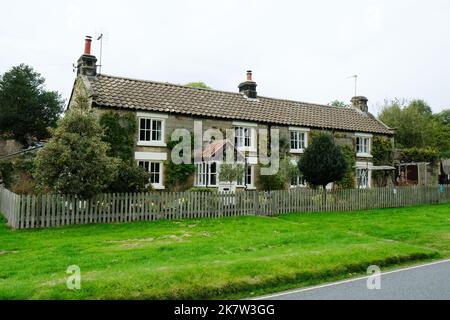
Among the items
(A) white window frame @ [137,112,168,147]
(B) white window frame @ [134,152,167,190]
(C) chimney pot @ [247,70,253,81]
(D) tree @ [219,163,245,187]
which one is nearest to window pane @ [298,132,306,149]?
(C) chimney pot @ [247,70,253,81]

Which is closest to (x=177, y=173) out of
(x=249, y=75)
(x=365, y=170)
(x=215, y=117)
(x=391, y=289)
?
(x=215, y=117)

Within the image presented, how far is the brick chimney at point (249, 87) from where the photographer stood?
31022 millimetres

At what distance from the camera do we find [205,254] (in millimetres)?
11422

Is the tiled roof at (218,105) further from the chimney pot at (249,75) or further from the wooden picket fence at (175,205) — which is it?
the wooden picket fence at (175,205)

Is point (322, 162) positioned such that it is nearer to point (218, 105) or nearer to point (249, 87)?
point (218, 105)

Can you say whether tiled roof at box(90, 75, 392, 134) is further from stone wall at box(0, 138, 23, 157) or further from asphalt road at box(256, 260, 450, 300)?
stone wall at box(0, 138, 23, 157)

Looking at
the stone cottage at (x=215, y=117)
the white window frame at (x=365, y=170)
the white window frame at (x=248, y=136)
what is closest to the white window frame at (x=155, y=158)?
the stone cottage at (x=215, y=117)

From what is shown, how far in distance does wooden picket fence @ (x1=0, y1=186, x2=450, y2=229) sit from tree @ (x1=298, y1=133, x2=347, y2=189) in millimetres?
960

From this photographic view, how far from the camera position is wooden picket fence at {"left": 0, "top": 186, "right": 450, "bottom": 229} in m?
16.8

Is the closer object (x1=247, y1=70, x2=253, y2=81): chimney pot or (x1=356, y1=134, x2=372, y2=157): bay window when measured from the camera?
(x1=247, y1=70, x2=253, y2=81): chimney pot

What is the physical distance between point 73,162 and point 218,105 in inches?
498
